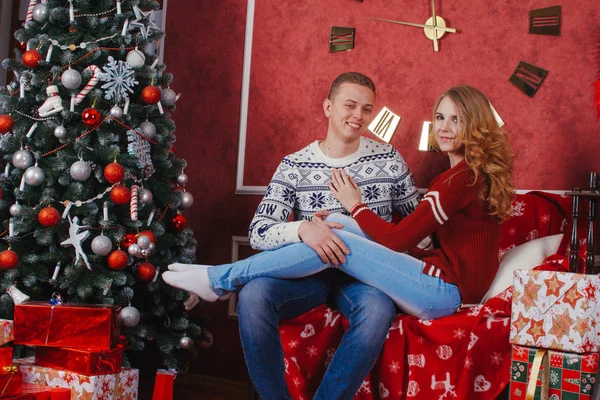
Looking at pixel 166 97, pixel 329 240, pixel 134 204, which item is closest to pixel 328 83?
pixel 166 97

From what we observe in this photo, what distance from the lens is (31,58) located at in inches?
98.1

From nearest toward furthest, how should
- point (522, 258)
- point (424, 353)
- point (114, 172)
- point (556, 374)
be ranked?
point (556, 374) < point (424, 353) < point (522, 258) < point (114, 172)

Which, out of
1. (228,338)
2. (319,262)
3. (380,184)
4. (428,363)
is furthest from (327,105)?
(228,338)

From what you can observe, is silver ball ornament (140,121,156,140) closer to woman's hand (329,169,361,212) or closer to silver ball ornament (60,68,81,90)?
silver ball ornament (60,68,81,90)

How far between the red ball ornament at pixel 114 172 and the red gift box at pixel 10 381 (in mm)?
716

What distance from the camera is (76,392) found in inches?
87.4

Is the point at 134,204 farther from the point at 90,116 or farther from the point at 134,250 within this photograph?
the point at 90,116

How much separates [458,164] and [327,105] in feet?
2.16

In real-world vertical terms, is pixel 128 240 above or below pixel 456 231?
below

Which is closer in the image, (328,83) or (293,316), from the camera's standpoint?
(293,316)

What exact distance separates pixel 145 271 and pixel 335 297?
29.4 inches

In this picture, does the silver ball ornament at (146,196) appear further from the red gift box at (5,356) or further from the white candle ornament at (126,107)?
the red gift box at (5,356)

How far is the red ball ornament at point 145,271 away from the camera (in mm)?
2510

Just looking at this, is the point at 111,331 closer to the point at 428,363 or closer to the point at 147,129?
the point at 147,129
